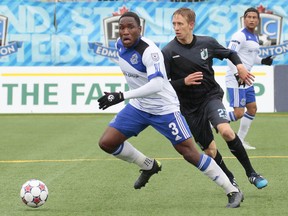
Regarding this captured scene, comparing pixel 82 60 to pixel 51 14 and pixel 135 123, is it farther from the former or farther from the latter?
pixel 135 123

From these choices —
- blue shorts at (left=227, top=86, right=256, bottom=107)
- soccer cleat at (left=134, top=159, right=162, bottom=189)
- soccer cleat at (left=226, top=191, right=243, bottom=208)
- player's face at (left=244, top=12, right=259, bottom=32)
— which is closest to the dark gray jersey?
soccer cleat at (left=134, top=159, right=162, bottom=189)

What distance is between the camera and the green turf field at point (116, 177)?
9.51m

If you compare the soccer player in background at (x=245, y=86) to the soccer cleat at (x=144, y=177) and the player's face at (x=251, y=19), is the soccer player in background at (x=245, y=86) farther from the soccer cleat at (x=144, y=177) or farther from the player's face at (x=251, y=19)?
the soccer cleat at (x=144, y=177)

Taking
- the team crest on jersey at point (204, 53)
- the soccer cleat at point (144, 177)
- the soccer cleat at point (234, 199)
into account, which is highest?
the team crest on jersey at point (204, 53)

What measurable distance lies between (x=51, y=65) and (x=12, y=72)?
1.01 meters

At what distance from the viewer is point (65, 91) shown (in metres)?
23.6

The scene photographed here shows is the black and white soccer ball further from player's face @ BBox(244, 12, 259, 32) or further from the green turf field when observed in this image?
player's face @ BBox(244, 12, 259, 32)

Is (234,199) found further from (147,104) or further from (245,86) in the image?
(245,86)

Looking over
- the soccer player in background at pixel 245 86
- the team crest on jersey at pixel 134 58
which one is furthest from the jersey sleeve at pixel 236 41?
the team crest on jersey at pixel 134 58

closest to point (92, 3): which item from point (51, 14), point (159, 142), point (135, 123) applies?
point (51, 14)

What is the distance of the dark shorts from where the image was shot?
1064 centimetres

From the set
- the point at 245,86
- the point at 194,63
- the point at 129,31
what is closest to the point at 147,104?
the point at 129,31

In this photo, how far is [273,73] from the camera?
2353 centimetres

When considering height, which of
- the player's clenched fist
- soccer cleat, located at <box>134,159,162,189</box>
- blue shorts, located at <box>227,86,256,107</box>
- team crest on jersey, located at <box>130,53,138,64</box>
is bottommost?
blue shorts, located at <box>227,86,256,107</box>
